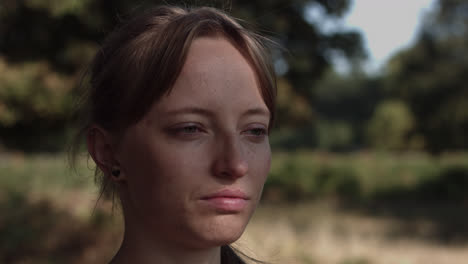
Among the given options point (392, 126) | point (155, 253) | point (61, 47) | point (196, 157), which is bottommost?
point (155, 253)


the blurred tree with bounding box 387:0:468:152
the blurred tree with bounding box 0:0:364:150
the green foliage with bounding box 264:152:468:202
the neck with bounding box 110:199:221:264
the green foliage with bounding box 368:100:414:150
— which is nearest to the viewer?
the neck with bounding box 110:199:221:264

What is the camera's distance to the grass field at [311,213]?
6867 mm

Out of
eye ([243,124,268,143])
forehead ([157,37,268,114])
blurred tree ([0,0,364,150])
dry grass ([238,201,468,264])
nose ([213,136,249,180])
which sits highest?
blurred tree ([0,0,364,150])

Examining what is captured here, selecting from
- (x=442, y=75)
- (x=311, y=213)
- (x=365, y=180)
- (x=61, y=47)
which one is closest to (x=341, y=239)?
(x=311, y=213)

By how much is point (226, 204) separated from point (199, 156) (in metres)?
0.13

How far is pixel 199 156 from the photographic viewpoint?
4.05ft

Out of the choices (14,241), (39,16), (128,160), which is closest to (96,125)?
(128,160)

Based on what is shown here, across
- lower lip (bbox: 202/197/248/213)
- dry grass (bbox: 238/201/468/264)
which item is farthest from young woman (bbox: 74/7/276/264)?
dry grass (bbox: 238/201/468/264)

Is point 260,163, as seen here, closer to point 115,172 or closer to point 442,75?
point 115,172

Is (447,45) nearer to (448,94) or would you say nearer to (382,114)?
(448,94)

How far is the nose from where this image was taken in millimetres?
1225

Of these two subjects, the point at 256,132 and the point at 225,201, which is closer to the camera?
the point at 225,201

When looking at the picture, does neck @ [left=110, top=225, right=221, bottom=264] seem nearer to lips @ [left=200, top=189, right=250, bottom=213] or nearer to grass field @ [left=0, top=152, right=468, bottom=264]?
lips @ [left=200, top=189, right=250, bottom=213]

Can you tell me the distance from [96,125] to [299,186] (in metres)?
13.9
